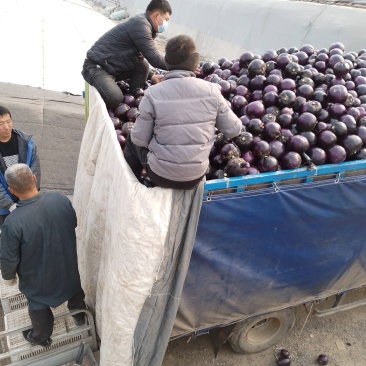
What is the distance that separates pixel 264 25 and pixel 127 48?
34.3ft

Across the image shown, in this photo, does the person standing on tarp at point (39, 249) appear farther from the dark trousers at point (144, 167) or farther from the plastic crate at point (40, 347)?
the dark trousers at point (144, 167)

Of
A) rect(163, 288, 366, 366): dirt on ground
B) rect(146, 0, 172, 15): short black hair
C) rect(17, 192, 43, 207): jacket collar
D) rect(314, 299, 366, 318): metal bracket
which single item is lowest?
rect(163, 288, 366, 366): dirt on ground

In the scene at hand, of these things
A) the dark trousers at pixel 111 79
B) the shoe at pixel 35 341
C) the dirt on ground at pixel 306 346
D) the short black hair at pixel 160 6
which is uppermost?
the short black hair at pixel 160 6

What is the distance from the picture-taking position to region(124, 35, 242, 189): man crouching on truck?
2.34 meters

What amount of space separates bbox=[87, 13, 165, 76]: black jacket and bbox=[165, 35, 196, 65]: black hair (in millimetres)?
1697

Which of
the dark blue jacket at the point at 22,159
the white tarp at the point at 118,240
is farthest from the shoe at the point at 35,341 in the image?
the dark blue jacket at the point at 22,159

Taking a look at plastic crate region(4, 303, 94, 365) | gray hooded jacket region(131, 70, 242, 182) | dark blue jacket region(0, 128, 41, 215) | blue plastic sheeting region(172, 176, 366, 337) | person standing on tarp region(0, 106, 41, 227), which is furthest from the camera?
dark blue jacket region(0, 128, 41, 215)

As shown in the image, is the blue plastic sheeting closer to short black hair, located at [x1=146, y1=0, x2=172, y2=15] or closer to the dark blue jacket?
the dark blue jacket

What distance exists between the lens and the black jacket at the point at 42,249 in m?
2.72

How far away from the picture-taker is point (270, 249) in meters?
2.95

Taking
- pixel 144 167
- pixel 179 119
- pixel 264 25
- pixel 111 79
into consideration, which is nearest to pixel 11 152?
pixel 111 79

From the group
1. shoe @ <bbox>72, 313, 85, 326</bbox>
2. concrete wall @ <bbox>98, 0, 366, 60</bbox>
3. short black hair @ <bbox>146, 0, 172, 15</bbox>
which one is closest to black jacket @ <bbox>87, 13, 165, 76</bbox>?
short black hair @ <bbox>146, 0, 172, 15</bbox>

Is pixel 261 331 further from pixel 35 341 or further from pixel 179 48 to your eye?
pixel 179 48

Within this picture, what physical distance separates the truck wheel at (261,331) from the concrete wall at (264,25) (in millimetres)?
6973
